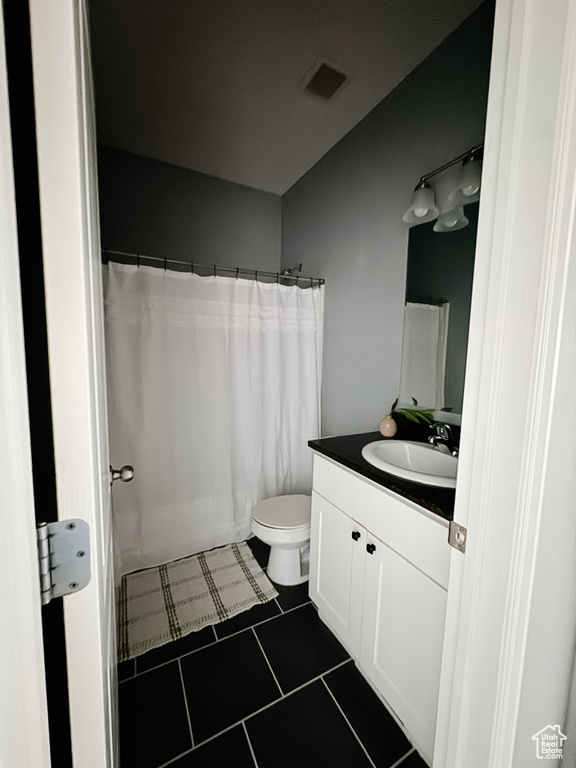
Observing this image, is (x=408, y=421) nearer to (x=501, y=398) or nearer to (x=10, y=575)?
(x=501, y=398)

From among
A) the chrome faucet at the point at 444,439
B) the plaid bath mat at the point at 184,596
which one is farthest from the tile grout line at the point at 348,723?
the chrome faucet at the point at 444,439


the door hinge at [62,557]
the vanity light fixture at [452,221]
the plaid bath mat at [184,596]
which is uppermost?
the vanity light fixture at [452,221]

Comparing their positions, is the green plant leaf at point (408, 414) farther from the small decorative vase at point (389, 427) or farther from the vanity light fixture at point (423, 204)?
the vanity light fixture at point (423, 204)

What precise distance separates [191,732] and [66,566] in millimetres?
1190

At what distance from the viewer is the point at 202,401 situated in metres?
2.00

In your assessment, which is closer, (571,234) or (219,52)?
(571,234)

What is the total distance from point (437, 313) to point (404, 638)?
1.30 meters

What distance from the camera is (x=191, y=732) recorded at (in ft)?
3.48

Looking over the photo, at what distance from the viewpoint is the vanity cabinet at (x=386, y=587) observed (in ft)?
3.02

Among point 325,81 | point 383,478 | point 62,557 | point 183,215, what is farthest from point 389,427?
point 183,215

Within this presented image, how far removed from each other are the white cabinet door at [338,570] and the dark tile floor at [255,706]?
0.44ft

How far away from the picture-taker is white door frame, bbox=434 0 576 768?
1.61ft

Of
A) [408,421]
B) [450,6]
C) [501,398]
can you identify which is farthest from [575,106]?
[450,6]

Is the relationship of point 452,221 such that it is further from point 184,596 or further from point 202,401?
point 184,596
